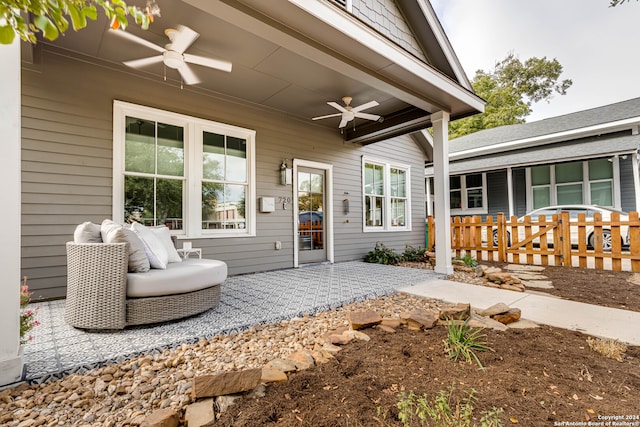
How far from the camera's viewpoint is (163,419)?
1213 mm

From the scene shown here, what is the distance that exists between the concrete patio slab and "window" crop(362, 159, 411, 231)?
3.14 meters

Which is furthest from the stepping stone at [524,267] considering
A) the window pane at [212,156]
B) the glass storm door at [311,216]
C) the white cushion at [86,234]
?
the white cushion at [86,234]

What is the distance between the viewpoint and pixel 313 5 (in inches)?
104

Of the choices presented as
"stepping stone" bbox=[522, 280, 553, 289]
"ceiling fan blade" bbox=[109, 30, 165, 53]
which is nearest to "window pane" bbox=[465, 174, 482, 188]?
"stepping stone" bbox=[522, 280, 553, 289]

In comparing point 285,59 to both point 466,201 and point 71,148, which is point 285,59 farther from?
point 466,201

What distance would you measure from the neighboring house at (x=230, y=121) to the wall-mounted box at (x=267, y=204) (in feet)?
0.06

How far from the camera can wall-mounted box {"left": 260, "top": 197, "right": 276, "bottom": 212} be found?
505 centimetres

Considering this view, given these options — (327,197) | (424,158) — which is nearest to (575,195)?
(424,158)

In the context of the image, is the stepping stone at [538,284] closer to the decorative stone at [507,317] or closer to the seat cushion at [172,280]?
the decorative stone at [507,317]

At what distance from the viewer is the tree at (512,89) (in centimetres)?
1716

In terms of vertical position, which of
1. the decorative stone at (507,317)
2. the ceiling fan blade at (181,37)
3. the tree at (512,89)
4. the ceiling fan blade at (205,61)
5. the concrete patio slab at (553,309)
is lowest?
the concrete patio slab at (553,309)

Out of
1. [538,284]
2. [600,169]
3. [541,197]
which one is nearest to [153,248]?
[538,284]

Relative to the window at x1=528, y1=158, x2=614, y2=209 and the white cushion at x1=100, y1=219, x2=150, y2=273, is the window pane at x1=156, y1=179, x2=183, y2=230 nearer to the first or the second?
the white cushion at x1=100, y1=219, x2=150, y2=273

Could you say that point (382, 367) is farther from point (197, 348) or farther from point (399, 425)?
point (197, 348)
